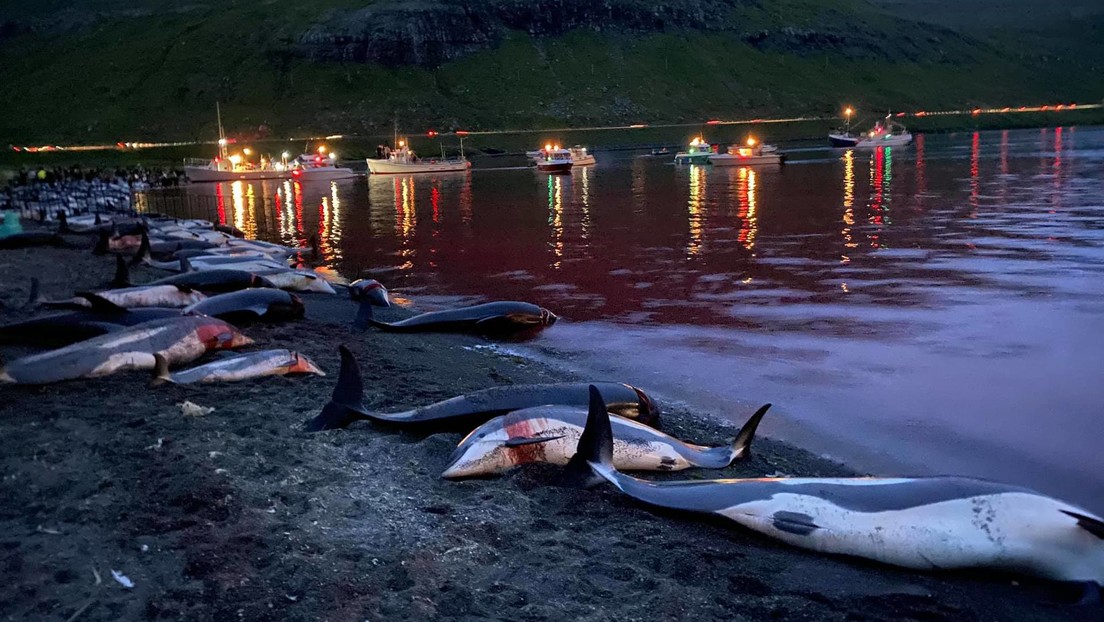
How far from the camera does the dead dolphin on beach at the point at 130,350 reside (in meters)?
10.3

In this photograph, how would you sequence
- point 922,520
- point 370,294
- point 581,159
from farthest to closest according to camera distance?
1. point 581,159
2. point 370,294
3. point 922,520

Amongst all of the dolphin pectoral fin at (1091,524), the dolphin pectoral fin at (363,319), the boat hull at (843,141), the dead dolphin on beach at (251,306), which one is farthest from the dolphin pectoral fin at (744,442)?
the boat hull at (843,141)

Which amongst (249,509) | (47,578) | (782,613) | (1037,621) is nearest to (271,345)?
(249,509)

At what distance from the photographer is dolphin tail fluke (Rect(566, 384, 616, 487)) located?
7.65 m

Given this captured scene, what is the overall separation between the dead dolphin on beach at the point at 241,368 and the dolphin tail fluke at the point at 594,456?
522 cm

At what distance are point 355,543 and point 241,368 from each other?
5651mm

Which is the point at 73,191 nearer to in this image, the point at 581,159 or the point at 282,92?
the point at 581,159

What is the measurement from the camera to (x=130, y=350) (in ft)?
36.9

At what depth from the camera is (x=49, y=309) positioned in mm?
14961

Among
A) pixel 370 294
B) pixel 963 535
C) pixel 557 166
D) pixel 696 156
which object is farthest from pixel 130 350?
pixel 696 156

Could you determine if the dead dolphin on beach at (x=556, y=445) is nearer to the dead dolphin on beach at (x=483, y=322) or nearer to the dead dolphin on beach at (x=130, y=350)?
the dead dolphin on beach at (x=130, y=350)

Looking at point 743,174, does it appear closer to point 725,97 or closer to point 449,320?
point 449,320

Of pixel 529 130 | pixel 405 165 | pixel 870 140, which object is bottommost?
pixel 405 165

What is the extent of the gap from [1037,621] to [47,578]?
6793 millimetres
